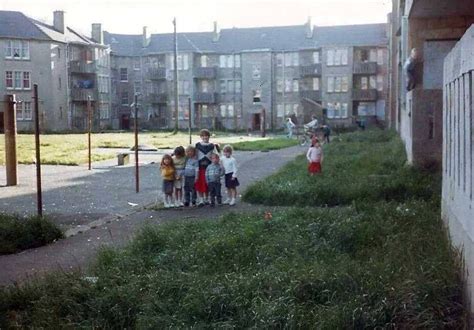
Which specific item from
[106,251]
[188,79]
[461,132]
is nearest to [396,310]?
[461,132]

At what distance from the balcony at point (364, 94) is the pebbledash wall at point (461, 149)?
6711 centimetres

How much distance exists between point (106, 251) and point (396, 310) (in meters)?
3.90

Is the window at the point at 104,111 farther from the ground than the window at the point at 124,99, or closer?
closer

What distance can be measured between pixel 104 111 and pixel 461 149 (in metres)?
77.7

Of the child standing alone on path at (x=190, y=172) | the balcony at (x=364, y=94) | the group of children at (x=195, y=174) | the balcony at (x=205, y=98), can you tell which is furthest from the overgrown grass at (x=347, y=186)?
the balcony at (x=205, y=98)

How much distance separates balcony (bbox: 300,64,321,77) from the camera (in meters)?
78.4

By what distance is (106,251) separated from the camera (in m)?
8.45

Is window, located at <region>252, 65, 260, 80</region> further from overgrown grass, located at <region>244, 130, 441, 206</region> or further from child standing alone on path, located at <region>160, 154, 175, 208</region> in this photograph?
child standing alone on path, located at <region>160, 154, 175, 208</region>

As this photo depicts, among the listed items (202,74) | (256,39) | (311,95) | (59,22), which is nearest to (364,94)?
(311,95)

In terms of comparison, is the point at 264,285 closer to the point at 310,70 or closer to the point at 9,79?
the point at 9,79

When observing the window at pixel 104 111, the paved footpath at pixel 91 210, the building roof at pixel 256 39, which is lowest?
the paved footpath at pixel 91 210

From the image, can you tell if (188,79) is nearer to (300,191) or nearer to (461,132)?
(300,191)

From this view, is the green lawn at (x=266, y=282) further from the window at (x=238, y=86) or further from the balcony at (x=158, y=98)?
the balcony at (x=158, y=98)

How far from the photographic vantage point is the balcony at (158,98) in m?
86.6
